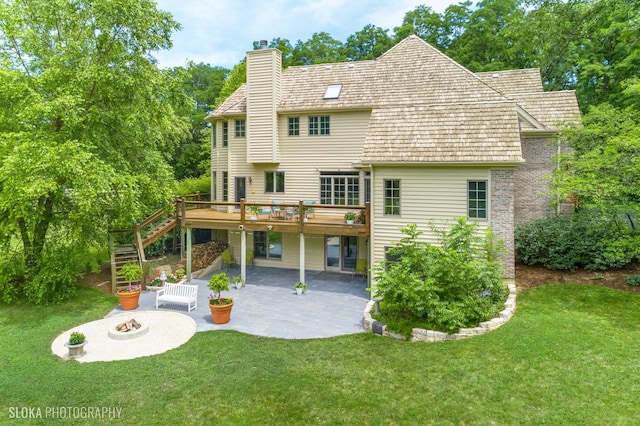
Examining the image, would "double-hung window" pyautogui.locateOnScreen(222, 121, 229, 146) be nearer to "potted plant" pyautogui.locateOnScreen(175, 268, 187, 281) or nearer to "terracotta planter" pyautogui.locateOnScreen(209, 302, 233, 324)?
"potted plant" pyautogui.locateOnScreen(175, 268, 187, 281)

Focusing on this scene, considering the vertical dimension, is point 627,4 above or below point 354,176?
above

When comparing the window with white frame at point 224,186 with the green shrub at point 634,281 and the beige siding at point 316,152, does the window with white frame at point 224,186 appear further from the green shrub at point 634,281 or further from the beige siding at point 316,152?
the green shrub at point 634,281

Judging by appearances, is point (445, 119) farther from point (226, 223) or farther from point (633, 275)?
point (226, 223)

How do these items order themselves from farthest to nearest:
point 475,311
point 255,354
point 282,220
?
point 282,220 → point 475,311 → point 255,354

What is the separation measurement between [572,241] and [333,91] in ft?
38.8

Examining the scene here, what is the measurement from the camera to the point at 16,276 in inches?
567

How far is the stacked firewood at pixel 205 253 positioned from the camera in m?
18.1

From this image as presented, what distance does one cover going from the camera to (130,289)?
14.0 m

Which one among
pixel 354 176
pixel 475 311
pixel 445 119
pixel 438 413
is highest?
pixel 445 119

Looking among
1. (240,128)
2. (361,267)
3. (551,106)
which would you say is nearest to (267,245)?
(361,267)

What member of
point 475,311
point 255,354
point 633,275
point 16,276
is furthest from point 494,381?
point 16,276

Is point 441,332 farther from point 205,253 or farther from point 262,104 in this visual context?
point 262,104

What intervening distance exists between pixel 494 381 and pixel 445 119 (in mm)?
9236

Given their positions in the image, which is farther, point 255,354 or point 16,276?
point 16,276
